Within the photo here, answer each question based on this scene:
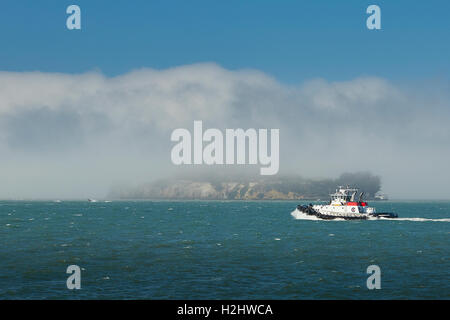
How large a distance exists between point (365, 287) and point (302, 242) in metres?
35.4

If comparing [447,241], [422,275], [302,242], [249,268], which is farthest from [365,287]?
[447,241]

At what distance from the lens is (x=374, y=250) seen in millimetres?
62812

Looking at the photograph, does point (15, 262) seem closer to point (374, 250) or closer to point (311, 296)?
point (311, 296)

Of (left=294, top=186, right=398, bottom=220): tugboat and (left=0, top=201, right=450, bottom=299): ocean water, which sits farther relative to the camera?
(left=294, top=186, right=398, bottom=220): tugboat

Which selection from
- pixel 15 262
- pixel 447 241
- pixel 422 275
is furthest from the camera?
pixel 447 241

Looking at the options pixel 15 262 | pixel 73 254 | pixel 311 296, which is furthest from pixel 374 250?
pixel 15 262

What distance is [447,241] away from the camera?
7631 centimetres

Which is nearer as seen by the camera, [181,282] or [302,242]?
[181,282]

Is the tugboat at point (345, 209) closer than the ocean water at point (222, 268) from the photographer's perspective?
No

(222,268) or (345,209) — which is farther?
(345,209)

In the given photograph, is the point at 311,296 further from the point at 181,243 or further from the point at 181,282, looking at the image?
the point at 181,243
